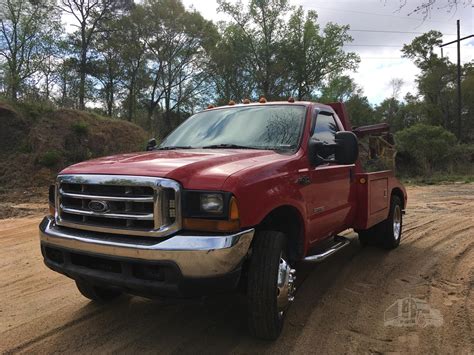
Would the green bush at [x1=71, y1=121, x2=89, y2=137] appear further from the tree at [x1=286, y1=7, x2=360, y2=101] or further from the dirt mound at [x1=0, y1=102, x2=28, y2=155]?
the tree at [x1=286, y1=7, x2=360, y2=101]

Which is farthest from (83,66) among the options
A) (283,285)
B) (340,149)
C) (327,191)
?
(283,285)

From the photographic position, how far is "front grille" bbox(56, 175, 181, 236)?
9.71 ft

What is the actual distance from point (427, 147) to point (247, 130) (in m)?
24.6

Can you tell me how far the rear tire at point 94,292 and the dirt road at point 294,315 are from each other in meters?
0.09

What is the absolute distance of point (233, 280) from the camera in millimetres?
3023

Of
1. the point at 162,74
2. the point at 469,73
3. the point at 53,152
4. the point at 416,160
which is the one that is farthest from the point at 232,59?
the point at 53,152

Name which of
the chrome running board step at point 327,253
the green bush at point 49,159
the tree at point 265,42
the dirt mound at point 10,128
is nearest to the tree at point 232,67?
the tree at point 265,42

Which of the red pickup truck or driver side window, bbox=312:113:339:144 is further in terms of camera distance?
driver side window, bbox=312:113:339:144

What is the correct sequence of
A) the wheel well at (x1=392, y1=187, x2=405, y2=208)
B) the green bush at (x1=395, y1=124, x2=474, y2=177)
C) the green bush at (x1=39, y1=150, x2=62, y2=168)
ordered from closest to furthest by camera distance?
the wheel well at (x1=392, y1=187, x2=405, y2=208), the green bush at (x1=39, y1=150, x2=62, y2=168), the green bush at (x1=395, y1=124, x2=474, y2=177)

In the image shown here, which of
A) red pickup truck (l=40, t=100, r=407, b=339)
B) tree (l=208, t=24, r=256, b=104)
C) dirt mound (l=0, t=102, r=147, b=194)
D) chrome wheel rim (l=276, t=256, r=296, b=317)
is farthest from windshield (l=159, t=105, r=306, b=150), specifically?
tree (l=208, t=24, r=256, b=104)

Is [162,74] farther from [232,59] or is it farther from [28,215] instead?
[28,215]

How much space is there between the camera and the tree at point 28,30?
35406 mm

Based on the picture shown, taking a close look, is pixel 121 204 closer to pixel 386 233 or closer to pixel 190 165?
pixel 190 165

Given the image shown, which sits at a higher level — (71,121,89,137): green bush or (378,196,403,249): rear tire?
(71,121,89,137): green bush
